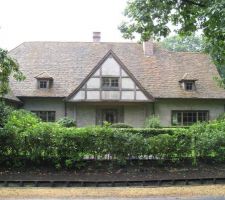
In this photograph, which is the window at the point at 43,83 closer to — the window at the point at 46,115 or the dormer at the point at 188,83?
the window at the point at 46,115

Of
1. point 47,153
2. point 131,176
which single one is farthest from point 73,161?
point 131,176

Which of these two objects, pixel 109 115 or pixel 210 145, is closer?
pixel 210 145

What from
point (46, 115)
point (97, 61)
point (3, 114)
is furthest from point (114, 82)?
point (3, 114)

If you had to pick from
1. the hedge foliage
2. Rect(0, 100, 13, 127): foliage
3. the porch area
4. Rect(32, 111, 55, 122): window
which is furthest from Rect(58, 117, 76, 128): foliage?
the hedge foliage

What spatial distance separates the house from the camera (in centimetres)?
2922

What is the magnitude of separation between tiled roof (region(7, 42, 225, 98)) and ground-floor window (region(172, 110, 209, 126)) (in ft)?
4.26

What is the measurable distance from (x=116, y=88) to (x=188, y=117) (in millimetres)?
5925

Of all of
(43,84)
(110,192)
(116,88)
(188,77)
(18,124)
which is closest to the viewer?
(110,192)

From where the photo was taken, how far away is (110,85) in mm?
29391

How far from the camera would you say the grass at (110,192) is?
11.2 m

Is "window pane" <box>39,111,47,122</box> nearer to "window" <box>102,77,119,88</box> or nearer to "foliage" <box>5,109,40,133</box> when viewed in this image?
"window" <box>102,77,119,88</box>

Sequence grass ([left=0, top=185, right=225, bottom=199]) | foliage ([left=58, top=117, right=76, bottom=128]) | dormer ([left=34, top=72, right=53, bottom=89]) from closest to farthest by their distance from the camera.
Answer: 1. grass ([left=0, top=185, right=225, bottom=199])
2. foliage ([left=58, top=117, right=76, bottom=128])
3. dormer ([left=34, top=72, right=53, bottom=89])

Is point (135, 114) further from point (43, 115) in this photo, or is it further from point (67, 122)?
point (43, 115)

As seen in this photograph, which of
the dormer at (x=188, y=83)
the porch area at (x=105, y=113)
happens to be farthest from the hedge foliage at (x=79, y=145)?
the dormer at (x=188, y=83)
